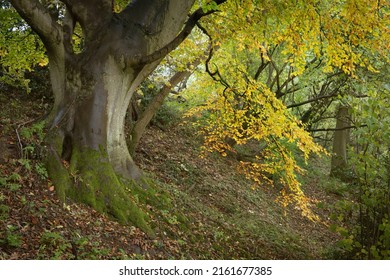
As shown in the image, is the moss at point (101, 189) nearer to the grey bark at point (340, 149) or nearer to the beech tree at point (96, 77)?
the beech tree at point (96, 77)

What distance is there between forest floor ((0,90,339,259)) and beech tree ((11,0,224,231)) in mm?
360

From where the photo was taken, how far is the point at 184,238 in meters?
6.74

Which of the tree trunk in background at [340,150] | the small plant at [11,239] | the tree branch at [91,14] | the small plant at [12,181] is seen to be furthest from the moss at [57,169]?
the tree trunk in background at [340,150]

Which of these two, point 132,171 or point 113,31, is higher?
point 113,31

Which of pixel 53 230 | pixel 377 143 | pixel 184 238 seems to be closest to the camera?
pixel 53 230

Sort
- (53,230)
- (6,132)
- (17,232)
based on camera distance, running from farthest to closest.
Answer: (6,132) → (53,230) → (17,232)

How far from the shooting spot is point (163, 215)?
275 inches

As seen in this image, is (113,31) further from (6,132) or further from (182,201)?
(182,201)

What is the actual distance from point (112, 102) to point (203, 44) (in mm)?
5799

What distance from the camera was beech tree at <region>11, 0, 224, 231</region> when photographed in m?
5.86

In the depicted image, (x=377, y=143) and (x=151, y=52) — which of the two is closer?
(x=377, y=143)

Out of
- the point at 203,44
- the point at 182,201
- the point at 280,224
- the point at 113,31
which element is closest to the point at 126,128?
the point at 203,44

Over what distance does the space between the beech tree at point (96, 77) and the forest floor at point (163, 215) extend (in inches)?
14.2
